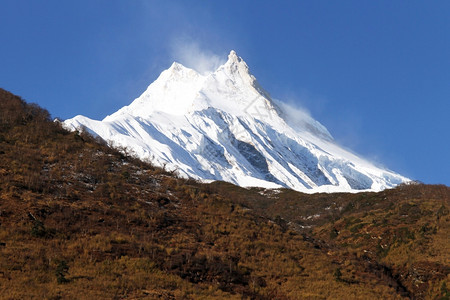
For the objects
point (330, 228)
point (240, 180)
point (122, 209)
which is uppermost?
point (240, 180)

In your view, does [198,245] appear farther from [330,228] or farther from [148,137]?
[148,137]

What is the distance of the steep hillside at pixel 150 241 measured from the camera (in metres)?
17.8

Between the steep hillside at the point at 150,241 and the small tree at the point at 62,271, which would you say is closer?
the small tree at the point at 62,271

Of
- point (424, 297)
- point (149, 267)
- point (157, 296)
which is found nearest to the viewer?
point (157, 296)

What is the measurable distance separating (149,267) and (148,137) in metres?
167

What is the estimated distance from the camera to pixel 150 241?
2272 centimetres

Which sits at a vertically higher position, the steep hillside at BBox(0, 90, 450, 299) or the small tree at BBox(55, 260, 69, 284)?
the steep hillside at BBox(0, 90, 450, 299)

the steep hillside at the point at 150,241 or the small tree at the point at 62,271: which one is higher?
the steep hillside at the point at 150,241

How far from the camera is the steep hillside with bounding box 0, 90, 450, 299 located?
17797 millimetres

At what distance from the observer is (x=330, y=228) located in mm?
48719

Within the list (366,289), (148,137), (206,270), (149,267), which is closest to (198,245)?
(206,270)

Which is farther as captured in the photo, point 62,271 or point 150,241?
point 150,241

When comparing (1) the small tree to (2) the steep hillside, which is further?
(2) the steep hillside

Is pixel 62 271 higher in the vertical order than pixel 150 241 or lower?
lower
